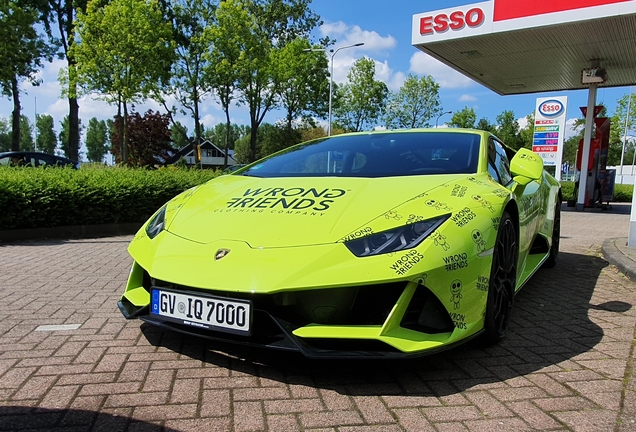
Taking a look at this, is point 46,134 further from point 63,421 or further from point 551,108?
point 63,421

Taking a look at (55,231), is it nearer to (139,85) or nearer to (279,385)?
(279,385)

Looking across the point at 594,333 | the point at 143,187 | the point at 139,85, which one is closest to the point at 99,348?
the point at 594,333

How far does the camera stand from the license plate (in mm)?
2002

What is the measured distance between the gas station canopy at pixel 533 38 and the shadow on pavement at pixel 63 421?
1172cm

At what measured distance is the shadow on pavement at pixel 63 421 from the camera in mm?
1720

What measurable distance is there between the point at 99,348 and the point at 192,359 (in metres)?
0.55

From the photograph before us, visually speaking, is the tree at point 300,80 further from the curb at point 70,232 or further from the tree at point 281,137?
the curb at point 70,232

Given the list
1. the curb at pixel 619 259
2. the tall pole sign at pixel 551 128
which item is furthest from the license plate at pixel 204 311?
the tall pole sign at pixel 551 128

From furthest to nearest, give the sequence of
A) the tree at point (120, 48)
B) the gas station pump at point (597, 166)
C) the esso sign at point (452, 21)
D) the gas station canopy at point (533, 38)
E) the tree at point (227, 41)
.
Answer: the tree at point (227, 41)
the tree at point (120, 48)
the gas station pump at point (597, 166)
the esso sign at point (452, 21)
the gas station canopy at point (533, 38)

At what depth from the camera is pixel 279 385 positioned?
2109 millimetres

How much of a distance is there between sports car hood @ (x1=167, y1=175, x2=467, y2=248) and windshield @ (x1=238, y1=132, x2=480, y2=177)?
0.67ft

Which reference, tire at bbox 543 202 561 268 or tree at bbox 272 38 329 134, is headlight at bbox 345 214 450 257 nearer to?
tire at bbox 543 202 561 268

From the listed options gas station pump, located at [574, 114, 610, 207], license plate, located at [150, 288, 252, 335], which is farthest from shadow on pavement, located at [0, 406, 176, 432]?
gas station pump, located at [574, 114, 610, 207]

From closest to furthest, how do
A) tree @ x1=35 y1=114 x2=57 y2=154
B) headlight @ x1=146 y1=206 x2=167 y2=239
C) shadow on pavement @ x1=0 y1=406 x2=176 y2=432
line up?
shadow on pavement @ x1=0 y1=406 x2=176 y2=432 < headlight @ x1=146 y1=206 x2=167 y2=239 < tree @ x1=35 y1=114 x2=57 y2=154
